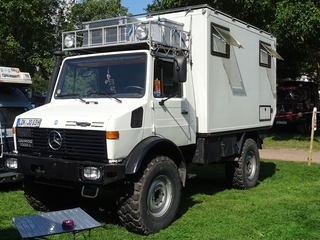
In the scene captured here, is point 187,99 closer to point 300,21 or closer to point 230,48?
point 230,48

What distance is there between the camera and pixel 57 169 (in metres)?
5.34

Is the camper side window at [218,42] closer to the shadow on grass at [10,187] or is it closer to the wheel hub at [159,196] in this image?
the wheel hub at [159,196]

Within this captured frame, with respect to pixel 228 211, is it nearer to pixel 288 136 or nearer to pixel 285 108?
pixel 288 136

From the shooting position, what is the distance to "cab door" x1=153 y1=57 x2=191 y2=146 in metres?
5.97

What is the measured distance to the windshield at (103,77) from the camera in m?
5.92

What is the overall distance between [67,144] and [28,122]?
0.79 meters

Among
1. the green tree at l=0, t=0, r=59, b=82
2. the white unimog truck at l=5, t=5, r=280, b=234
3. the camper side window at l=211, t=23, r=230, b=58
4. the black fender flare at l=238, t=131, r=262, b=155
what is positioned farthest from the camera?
the green tree at l=0, t=0, r=59, b=82

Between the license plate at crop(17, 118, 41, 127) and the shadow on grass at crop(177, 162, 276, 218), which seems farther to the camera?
the shadow on grass at crop(177, 162, 276, 218)

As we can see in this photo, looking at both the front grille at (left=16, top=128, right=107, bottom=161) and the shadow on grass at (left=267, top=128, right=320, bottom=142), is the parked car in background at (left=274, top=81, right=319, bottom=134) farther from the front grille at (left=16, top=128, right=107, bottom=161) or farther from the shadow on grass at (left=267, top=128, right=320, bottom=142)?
the front grille at (left=16, top=128, right=107, bottom=161)

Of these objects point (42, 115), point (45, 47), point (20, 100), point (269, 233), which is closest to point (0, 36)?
point (45, 47)

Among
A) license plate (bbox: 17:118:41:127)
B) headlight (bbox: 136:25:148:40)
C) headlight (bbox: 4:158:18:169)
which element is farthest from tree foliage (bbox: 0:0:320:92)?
headlight (bbox: 136:25:148:40)

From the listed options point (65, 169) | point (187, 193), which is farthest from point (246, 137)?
point (65, 169)

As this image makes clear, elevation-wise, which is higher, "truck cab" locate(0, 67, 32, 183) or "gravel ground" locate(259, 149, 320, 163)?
"truck cab" locate(0, 67, 32, 183)

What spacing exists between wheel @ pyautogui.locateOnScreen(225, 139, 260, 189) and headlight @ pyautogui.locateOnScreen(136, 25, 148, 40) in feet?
12.0
